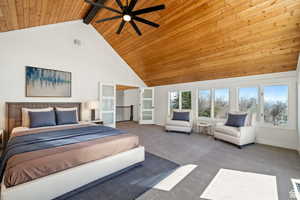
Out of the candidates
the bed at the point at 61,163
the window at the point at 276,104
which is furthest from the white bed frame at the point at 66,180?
the window at the point at 276,104

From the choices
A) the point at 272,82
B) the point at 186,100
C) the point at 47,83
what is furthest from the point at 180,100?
the point at 47,83

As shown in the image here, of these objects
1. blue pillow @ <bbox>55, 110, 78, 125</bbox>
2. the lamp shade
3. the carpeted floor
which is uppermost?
the lamp shade

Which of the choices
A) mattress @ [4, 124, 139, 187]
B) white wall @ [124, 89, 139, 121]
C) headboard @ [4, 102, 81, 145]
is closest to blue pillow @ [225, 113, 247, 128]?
mattress @ [4, 124, 139, 187]

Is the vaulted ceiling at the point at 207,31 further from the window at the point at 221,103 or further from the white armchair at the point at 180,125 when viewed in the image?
the white armchair at the point at 180,125

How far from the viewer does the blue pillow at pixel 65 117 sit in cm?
344

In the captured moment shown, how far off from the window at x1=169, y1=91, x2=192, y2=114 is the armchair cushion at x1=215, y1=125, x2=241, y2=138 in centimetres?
186

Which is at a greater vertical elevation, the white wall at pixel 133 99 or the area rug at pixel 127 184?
the white wall at pixel 133 99

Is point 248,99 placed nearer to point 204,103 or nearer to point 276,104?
point 276,104

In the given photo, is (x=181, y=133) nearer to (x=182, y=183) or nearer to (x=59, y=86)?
(x=182, y=183)

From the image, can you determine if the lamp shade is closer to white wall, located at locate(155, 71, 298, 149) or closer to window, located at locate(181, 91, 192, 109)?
window, located at locate(181, 91, 192, 109)

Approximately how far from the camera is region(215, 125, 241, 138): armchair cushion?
3523 millimetres

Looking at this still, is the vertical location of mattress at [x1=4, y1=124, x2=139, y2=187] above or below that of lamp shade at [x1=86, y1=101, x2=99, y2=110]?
below

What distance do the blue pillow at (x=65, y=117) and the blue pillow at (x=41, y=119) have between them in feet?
0.50

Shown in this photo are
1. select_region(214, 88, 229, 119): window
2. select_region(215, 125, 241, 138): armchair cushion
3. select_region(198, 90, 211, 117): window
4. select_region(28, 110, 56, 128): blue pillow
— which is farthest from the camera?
select_region(198, 90, 211, 117): window
